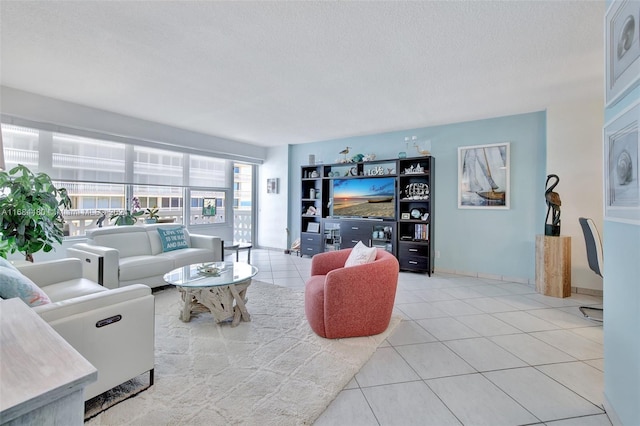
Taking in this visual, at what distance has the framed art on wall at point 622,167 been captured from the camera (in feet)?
4.43

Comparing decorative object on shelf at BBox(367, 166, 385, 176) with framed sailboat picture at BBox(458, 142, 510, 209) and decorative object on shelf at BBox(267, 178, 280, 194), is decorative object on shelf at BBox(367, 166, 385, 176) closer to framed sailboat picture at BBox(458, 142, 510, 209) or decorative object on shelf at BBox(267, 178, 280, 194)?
framed sailboat picture at BBox(458, 142, 510, 209)

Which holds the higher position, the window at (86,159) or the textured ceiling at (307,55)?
the textured ceiling at (307,55)

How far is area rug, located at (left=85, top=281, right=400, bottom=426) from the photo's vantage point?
5.26 feet

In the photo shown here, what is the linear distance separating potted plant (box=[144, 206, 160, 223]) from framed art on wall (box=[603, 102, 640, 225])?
5577mm

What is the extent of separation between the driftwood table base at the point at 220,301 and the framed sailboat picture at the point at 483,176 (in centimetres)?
369

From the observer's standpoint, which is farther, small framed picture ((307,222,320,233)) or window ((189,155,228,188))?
small framed picture ((307,222,320,233))

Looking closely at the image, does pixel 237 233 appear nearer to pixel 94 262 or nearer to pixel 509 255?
pixel 94 262

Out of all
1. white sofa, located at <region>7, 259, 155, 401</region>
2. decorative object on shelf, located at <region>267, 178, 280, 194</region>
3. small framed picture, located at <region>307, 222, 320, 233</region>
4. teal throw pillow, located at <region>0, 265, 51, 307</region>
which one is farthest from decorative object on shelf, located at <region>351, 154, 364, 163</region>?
teal throw pillow, located at <region>0, 265, 51, 307</region>

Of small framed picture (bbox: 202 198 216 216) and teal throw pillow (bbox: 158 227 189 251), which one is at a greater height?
small framed picture (bbox: 202 198 216 216)

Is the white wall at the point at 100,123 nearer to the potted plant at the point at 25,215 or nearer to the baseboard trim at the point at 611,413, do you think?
the potted plant at the point at 25,215

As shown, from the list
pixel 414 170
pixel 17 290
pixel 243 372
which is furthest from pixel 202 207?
pixel 243 372

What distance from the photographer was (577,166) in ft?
12.5

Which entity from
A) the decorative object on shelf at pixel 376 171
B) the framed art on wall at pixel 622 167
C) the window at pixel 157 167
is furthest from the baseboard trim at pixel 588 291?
the window at pixel 157 167

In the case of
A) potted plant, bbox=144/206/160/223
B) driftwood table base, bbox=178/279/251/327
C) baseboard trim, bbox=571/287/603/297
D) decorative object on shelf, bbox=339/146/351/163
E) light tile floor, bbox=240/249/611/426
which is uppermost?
decorative object on shelf, bbox=339/146/351/163
